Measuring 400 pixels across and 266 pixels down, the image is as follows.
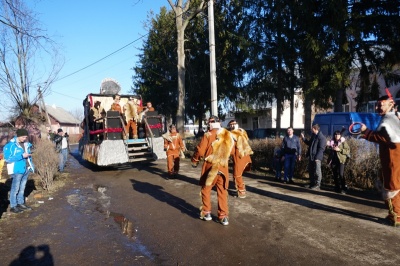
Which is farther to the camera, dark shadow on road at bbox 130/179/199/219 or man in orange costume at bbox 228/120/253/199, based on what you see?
man in orange costume at bbox 228/120/253/199

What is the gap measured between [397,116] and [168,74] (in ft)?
74.5

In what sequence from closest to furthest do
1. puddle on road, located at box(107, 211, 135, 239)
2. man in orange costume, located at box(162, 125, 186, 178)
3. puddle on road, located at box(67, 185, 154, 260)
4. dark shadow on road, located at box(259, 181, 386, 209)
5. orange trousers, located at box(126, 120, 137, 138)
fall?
puddle on road, located at box(67, 185, 154, 260)
puddle on road, located at box(107, 211, 135, 239)
dark shadow on road, located at box(259, 181, 386, 209)
man in orange costume, located at box(162, 125, 186, 178)
orange trousers, located at box(126, 120, 137, 138)

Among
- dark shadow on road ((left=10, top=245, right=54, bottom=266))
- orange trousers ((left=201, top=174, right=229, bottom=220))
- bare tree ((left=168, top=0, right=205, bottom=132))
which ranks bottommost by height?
dark shadow on road ((left=10, top=245, right=54, bottom=266))

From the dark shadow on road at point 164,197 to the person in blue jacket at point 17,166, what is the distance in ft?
9.09

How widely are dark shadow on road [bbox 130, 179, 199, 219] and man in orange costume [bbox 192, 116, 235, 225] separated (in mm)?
628

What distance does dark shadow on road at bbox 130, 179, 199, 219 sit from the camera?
6224mm

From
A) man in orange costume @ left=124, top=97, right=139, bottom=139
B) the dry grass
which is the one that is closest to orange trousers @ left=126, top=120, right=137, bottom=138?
man in orange costume @ left=124, top=97, right=139, bottom=139

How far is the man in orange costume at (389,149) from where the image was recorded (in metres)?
4.77

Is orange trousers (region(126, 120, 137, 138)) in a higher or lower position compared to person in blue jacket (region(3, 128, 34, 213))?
higher

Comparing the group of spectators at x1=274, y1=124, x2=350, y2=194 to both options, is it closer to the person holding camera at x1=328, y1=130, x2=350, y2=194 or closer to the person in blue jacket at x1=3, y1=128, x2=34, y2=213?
the person holding camera at x1=328, y1=130, x2=350, y2=194

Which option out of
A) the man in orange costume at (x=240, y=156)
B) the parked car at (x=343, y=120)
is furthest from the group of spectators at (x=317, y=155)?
the parked car at (x=343, y=120)

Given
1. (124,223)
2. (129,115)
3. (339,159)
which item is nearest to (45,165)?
(129,115)

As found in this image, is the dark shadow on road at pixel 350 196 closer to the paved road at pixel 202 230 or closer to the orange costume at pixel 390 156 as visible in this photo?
the paved road at pixel 202 230

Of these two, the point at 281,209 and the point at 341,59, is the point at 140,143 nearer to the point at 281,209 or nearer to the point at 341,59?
the point at 281,209
